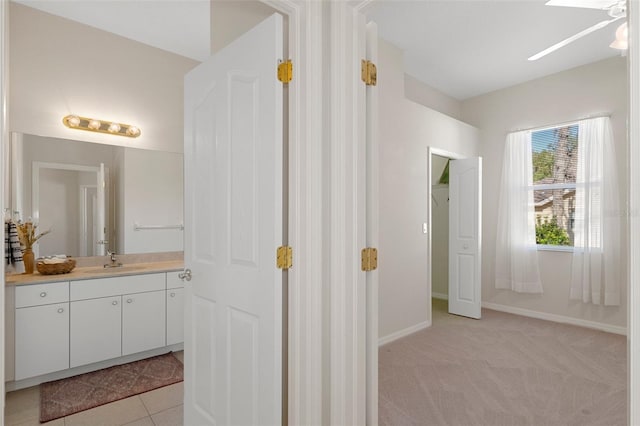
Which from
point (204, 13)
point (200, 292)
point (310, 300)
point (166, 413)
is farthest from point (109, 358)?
point (204, 13)

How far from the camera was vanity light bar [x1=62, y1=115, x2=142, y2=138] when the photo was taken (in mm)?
2994

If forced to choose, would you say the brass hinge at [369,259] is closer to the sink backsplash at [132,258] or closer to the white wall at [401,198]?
the white wall at [401,198]

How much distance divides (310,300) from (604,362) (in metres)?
3.12

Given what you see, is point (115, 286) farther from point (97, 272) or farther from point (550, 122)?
point (550, 122)

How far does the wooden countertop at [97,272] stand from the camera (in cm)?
249

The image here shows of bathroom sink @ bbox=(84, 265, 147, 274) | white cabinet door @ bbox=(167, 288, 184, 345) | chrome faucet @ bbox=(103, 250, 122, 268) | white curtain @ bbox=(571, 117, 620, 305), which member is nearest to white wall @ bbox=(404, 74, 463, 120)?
white curtain @ bbox=(571, 117, 620, 305)

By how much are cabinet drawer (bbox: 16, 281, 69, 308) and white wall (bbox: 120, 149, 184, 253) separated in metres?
0.78

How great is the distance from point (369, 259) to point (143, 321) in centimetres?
236

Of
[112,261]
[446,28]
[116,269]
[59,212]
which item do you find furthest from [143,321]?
[446,28]

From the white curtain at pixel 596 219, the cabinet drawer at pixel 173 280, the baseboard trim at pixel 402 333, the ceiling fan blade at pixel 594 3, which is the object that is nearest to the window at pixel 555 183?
the white curtain at pixel 596 219

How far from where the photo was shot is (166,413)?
7.26ft

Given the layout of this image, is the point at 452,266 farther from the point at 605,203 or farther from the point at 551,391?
the point at 551,391

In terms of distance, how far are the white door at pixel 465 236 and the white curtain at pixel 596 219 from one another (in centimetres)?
108

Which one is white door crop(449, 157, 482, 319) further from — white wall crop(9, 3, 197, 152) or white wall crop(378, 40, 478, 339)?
white wall crop(9, 3, 197, 152)
